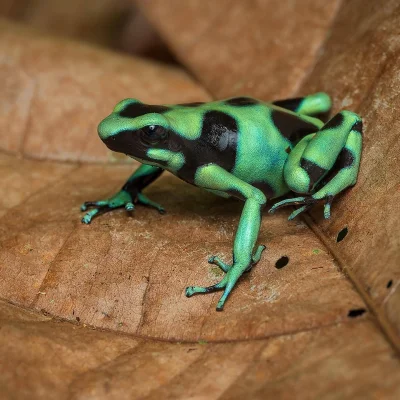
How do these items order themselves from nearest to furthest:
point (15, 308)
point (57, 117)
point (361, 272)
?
point (361, 272)
point (15, 308)
point (57, 117)

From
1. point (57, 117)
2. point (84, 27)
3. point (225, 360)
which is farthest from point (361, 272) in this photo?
point (84, 27)

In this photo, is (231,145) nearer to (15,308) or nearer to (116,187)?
(116,187)

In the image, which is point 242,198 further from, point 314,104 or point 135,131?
point 314,104

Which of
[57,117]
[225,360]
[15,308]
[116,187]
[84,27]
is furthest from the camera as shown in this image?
[84,27]

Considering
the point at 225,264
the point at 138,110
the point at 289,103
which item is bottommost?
the point at 225,264

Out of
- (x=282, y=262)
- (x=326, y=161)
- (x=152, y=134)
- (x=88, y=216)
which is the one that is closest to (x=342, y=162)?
(x=326, y=161)

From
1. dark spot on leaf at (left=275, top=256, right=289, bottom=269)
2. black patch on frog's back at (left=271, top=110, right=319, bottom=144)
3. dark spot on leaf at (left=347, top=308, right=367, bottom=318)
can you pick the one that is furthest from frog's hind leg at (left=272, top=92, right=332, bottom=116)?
dark spot on leaf at (left=347, top=308, right=367, bottom=318)

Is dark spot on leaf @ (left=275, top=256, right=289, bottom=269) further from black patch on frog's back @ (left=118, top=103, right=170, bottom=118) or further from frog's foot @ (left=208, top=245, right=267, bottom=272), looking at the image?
black patch on frog's back @ (left=118, top=103, right=170, bottom=118)
